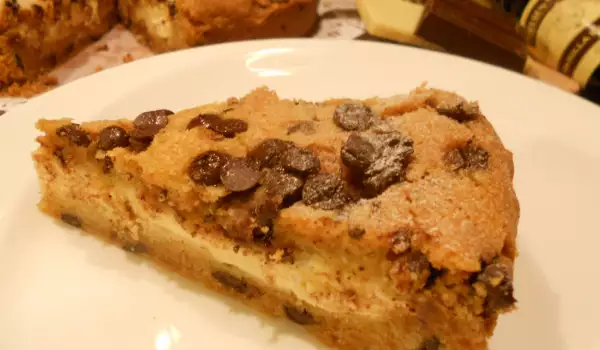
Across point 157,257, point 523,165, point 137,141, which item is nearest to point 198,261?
point 157,257

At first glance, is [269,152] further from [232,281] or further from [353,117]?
[232,281]

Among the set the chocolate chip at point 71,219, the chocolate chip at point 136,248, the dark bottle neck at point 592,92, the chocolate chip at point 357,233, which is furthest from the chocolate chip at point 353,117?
the dark bottle neck at point 592,92

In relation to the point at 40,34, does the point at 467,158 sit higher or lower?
higher

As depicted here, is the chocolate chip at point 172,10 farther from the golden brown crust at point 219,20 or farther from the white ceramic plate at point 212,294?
the white ceramic plate at point 212,294

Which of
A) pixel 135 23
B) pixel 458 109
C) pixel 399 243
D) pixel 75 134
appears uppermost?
pixel 458 109

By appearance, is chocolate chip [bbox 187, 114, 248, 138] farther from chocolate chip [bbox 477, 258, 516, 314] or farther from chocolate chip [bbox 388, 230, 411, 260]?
chocolate chip [bbox 477, 258, 516, 314]

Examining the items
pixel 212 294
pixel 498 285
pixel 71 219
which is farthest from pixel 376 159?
pixel 71 219

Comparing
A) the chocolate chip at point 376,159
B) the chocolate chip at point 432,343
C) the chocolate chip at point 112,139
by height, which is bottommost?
the chocolate chip at point 432,343
